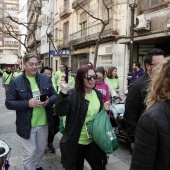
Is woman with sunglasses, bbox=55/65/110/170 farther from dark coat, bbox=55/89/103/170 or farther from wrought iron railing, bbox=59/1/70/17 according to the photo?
wrought iron railing, bbox=59/1/70/17

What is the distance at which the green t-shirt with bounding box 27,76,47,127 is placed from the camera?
3396mm

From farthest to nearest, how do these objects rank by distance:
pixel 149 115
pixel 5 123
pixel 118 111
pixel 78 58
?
1. pixel 78 58
2. pixel 5 123
3. pixel 118 111
4. pixel 149 115

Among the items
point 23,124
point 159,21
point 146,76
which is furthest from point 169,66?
point 159,21

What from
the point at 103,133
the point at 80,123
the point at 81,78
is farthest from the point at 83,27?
the point at 103,133

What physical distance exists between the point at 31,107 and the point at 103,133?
1090 mm

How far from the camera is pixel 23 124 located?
3316mm

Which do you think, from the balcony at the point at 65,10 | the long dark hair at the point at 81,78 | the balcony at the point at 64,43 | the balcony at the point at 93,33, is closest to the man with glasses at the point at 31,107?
the long dark hair at the point at 81,78

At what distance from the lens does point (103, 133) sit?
106 inches

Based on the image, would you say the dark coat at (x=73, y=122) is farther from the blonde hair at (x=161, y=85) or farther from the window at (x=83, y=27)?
the window at (x=83, y=27)

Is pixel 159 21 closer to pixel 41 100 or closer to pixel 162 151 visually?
pixel 41 100

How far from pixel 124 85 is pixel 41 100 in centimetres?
1248

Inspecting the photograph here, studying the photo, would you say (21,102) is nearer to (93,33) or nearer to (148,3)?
(148,3)

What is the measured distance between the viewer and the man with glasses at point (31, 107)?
3291mm

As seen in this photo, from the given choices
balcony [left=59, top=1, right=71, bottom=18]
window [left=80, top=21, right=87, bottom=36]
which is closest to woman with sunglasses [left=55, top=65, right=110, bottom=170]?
window [left=80, top=21, right=87, bottom=36]
